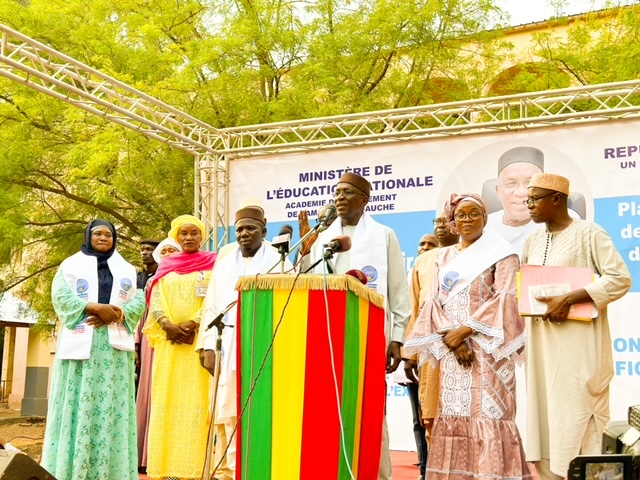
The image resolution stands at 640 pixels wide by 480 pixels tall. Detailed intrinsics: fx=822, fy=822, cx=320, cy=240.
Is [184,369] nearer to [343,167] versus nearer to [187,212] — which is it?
[343,167]

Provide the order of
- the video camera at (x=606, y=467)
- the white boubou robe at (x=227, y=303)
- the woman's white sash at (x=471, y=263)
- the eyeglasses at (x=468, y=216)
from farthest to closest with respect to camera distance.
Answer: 1. the white boubou robe at (x=227, y=303)
2. the eyeglasses at (x=468, y=216)
3. the woman's white sash at (x=471, y=263)
4. the video camera at (x=606, y=467)

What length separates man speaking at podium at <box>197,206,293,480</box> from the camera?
5559mm

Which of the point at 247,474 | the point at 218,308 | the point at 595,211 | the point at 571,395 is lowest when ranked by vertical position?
the point at 247,474

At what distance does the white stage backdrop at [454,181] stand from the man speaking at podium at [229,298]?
330 cm

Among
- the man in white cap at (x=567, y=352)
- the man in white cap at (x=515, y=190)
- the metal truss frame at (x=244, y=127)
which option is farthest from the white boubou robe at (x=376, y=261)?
the metal truss frame at (x=244, y=127)

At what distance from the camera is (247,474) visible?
367 centimetres

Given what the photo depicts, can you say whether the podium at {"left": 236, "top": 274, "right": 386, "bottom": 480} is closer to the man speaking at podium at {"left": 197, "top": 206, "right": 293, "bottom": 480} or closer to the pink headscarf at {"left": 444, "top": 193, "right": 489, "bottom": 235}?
the pink headscarf at {"left": 444, "top": 193, "right": 489, "bottom": 235}

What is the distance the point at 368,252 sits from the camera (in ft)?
16.9

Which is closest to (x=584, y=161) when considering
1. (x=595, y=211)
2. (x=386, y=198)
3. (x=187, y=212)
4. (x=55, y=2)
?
(x=595, y=211)

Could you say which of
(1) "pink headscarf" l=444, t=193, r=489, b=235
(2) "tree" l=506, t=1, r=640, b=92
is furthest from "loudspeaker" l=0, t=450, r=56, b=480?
(2) "tree" l=506, t=1, r=640, b=92

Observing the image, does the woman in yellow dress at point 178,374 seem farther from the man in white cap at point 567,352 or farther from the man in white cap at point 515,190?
the man in white cap at point 515,190

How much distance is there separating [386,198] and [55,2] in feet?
26.0

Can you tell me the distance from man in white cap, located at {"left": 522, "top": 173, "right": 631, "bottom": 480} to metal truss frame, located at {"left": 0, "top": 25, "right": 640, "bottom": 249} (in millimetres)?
3675

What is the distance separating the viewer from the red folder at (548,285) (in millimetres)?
4492
